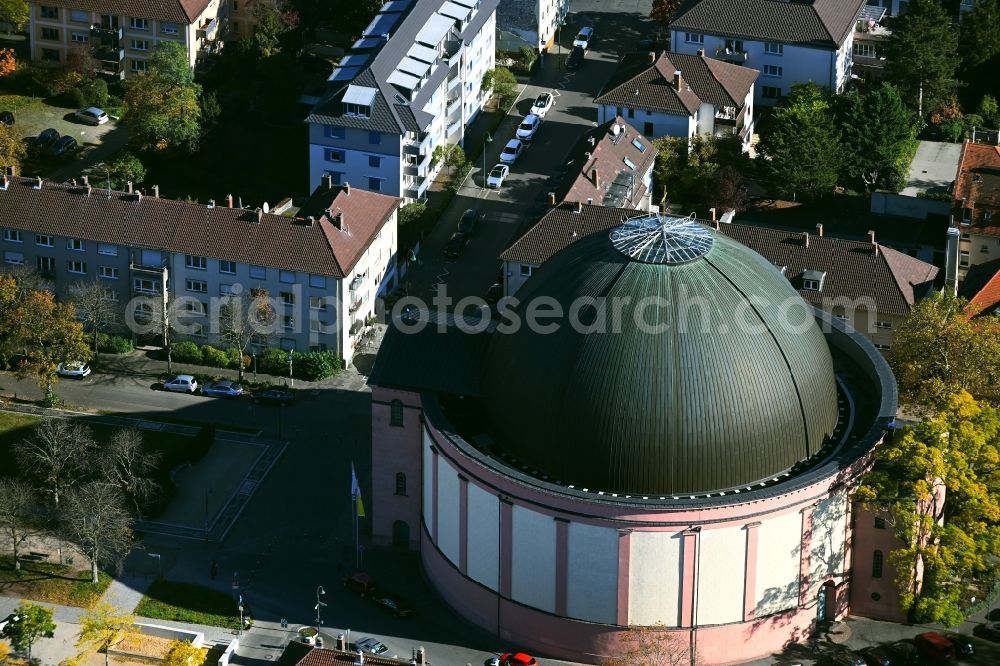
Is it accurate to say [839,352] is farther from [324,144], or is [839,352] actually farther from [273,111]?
[273,111]

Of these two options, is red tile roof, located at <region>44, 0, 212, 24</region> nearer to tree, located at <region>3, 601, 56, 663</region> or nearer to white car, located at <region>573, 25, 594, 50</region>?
white car, located at <region>573, 25, 594, 50</region>

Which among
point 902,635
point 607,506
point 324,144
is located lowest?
point 902,635

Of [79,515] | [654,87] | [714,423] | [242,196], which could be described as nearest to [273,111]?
[242,196]

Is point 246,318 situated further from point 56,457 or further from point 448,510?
point 448,510

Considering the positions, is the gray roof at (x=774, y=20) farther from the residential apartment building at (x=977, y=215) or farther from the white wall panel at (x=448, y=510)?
the white wall panel at (x=448, y=510)

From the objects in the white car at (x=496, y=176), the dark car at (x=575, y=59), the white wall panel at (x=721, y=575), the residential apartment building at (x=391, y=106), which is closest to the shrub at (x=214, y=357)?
the residential apartment building at (x=391, y=106)

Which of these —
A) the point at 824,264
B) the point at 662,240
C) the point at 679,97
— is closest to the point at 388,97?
the point at 679,97
